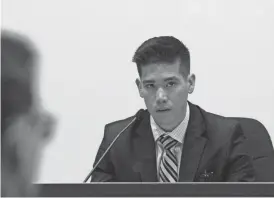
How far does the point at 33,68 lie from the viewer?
62 centimetres

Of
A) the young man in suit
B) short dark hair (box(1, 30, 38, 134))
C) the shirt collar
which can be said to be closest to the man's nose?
the young man in suit

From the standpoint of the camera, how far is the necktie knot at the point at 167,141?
3.90 feet

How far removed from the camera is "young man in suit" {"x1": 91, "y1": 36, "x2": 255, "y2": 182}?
1.13m

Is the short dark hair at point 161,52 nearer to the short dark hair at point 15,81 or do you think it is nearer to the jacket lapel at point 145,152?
the jacket lapel at point 145,152

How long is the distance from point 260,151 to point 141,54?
1.56ft

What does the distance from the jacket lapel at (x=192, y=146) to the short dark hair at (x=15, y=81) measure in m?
0.59

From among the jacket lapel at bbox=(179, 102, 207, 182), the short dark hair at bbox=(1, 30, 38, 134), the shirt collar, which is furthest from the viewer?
the shirt collar

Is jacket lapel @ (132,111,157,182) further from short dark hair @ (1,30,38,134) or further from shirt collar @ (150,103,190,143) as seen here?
short dark hair @ (1,30,38,134)

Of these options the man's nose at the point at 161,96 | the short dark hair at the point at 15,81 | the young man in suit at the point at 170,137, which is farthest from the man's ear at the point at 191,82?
the short dark hair at the point at 15,81

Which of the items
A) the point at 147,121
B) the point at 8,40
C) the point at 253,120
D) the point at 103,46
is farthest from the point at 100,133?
the point at 8,40

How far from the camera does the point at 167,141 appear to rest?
1.20 m

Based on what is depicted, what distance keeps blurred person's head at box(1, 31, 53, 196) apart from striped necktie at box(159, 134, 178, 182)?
0.55 m

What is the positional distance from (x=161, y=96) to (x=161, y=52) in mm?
129

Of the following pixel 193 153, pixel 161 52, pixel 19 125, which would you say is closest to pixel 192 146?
pixel 193 153
